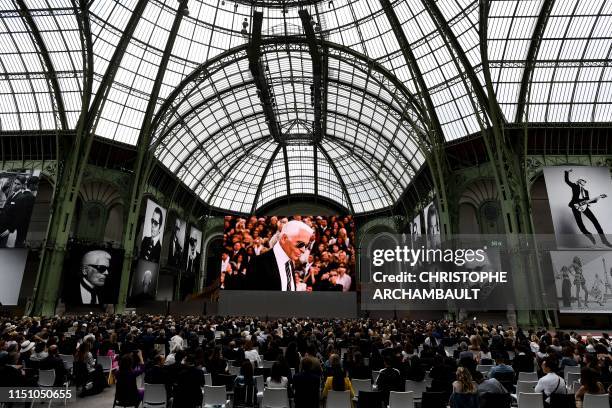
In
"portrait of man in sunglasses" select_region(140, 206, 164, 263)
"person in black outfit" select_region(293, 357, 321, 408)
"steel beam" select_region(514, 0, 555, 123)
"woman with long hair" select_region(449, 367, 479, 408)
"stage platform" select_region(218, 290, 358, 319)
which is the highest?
"steel beam" select_region(514, 0, 555, 123)

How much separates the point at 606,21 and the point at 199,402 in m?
37.8

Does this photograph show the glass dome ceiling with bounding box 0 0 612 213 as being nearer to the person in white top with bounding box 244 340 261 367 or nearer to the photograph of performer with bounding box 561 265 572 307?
the photograph of performer with bounding box 561 265 572 307

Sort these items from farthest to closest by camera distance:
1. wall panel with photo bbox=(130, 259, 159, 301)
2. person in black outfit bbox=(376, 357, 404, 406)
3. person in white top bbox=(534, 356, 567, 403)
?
wall panel with photo bbox=(130, 259, 159, 301) < person in black outfit bbox=(376, 357, 404, 406) < person in white top bbox=(534, 356, 567, 403)

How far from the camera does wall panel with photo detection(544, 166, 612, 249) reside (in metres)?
28.2

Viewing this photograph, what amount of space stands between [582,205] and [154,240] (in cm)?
3952

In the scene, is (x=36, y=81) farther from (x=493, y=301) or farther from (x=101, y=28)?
(x=493, y=301)

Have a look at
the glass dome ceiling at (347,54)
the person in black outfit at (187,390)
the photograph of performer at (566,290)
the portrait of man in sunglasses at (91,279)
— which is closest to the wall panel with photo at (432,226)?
the glass dome ceiling at (347,54)

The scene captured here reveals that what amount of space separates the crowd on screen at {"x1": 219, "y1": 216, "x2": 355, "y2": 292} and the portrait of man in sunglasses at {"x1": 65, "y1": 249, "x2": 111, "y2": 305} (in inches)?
600

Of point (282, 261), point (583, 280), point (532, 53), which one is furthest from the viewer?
point (282, 261)

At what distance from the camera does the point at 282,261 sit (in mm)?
47312

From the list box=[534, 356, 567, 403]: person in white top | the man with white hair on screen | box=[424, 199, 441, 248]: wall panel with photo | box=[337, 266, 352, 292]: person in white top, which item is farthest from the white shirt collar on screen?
box=[534, 356, 567, 403]: person in white top

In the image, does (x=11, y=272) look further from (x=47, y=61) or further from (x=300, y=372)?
(x=300, y=372)

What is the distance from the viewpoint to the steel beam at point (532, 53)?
27.2 metres

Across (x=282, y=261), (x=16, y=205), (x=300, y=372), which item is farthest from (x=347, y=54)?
(x=300, y=372)
